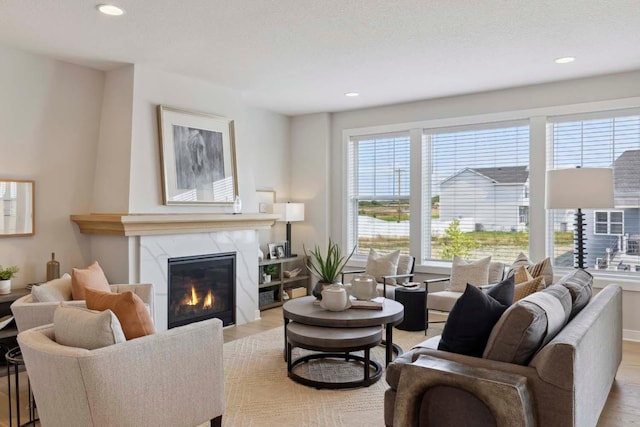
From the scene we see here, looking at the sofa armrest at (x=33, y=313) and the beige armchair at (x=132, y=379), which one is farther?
the sofa armrest at (x=33, y=313)

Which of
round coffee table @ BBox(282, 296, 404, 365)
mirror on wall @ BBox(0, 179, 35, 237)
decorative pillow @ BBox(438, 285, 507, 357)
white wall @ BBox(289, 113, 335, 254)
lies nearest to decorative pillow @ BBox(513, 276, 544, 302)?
decorative pillow @ BBox(438, 285, 507, 357)

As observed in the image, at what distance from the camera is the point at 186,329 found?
2371mm

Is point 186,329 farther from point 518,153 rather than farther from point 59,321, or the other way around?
point 518,153

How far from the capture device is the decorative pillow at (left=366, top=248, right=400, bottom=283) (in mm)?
5469

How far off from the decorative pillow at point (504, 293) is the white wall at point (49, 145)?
3.82 metres

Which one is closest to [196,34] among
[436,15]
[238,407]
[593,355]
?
[436,15]

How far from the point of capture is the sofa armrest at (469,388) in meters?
1.83

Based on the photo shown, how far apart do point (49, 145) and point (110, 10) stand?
1.72 meters

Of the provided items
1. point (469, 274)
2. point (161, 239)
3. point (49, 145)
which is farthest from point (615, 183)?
point (49, 145)

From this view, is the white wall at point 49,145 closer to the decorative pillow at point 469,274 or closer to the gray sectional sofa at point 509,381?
the gray sectional sofa at point 509,381

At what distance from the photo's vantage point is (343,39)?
375 centimetres

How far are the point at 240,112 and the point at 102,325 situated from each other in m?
3.75

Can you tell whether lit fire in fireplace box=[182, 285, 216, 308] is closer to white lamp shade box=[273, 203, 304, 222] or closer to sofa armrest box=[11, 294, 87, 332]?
white lamp shade box=[273, 203, 304, 222]

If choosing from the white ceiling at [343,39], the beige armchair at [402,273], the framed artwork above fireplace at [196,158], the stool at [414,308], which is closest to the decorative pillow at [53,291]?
the framed artwork above fireplace at [196,158]
